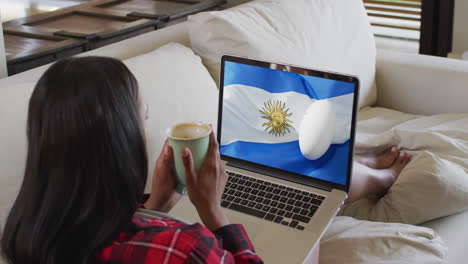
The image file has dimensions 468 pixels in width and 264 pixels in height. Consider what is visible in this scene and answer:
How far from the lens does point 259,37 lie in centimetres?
163

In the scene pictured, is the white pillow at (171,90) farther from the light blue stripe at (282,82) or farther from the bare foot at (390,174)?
the bare foot at (390,174)

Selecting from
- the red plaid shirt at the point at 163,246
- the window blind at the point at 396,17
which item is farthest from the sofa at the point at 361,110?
the window blind at the point at 396,17

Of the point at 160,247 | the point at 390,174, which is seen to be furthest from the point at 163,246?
the point at 390,174

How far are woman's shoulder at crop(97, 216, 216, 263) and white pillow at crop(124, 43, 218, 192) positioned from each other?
532 mm

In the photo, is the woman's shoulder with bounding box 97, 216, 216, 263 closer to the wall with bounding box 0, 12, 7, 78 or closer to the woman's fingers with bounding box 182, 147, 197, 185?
the woman's fingers with bounding box 182, 147, 197, 185

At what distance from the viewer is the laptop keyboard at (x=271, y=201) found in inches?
43.1

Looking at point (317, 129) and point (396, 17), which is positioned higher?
point (317, 129)

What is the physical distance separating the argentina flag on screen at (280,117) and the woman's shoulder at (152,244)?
48 cm

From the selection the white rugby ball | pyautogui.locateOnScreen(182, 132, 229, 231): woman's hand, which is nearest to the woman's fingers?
pyautogui.locateOnScreen(182, 132, 229, 231): woman's hand

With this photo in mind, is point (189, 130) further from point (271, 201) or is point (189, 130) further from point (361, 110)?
point (361, 110)

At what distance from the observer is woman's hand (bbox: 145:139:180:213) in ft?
2.96

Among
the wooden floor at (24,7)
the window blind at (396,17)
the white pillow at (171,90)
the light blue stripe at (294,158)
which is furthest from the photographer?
the window blind at (396,17)

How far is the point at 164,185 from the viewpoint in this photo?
0.94m

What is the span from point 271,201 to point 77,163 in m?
0.53
